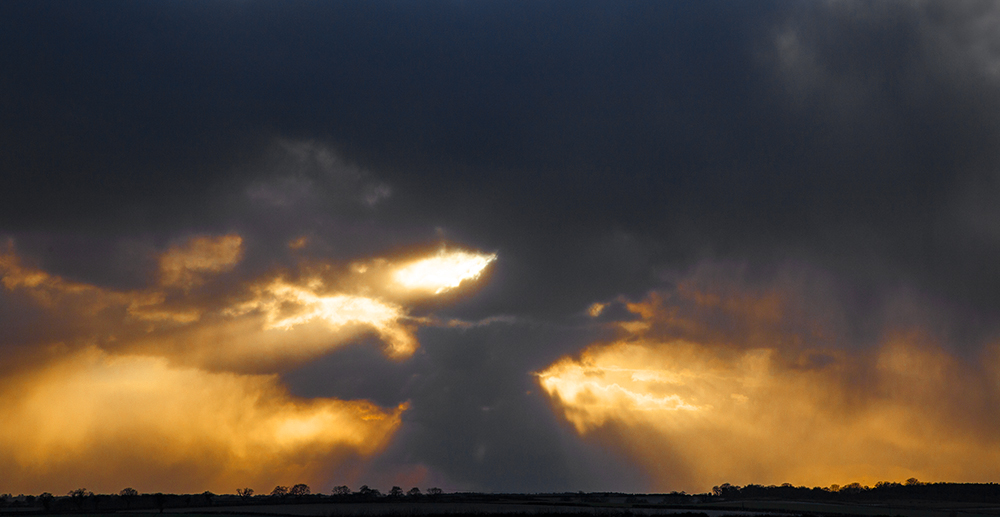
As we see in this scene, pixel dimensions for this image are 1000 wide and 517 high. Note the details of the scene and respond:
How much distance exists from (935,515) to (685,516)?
3064 inches

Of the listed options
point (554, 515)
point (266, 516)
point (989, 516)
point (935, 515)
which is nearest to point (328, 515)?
point (266, 516)

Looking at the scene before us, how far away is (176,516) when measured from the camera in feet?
550

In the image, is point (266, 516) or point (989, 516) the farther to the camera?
point (989, 516)

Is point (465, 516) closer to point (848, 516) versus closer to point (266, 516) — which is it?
point (266, 516)

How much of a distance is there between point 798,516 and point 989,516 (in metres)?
49.6

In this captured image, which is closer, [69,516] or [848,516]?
[69,516]

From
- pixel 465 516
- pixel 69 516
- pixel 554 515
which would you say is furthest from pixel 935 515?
pixel 69 516

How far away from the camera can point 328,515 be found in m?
191

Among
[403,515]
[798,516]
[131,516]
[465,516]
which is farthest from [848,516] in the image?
[131,516]

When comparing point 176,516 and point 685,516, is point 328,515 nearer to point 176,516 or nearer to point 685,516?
point 176,516

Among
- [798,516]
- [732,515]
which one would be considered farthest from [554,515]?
[798,516]

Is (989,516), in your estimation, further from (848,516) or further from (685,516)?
(685,516)

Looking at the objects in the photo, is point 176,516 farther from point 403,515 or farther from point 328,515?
point 403,515

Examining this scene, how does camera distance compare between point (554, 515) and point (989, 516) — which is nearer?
point (554, 515)
